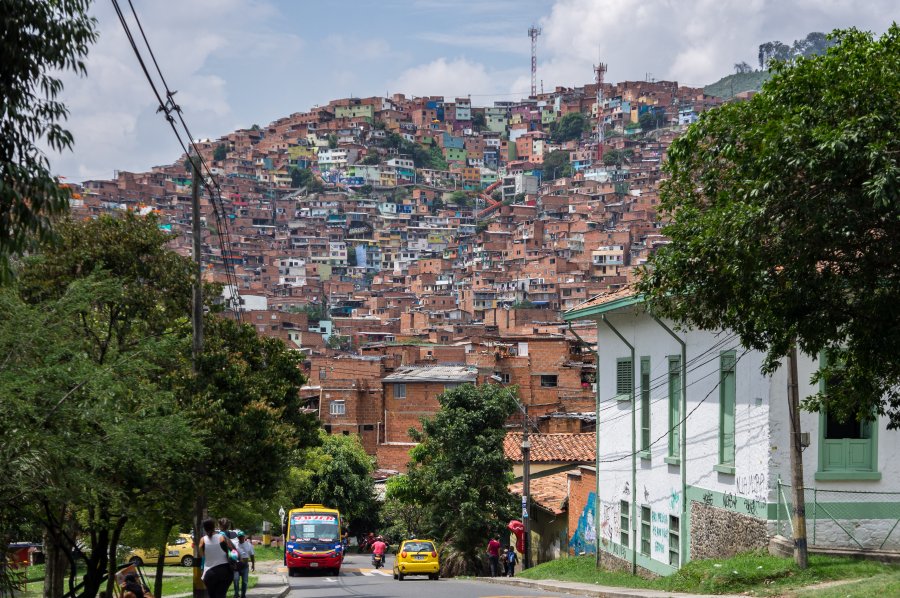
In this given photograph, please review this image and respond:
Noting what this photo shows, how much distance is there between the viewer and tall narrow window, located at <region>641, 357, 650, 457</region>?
A: 28312mm

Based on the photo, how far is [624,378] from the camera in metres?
30.2

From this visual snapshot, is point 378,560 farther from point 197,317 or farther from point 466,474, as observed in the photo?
point 197,317

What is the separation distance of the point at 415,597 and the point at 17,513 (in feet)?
28.3

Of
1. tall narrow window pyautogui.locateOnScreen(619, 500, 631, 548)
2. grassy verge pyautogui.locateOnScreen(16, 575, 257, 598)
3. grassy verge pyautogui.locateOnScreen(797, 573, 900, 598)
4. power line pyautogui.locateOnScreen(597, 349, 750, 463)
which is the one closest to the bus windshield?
grassy verge pyautogui.locateOnScreen(16, 575, 257, 598)

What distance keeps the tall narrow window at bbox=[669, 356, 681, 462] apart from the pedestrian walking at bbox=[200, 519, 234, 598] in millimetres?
12570

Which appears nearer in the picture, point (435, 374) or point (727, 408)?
point (727, 408)

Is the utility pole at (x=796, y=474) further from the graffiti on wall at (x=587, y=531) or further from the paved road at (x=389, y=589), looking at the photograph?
the graffiti on wall at (x=587, y=531)

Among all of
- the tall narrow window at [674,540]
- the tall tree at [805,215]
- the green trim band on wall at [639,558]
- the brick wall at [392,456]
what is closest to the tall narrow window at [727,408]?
the tall narrow window at [674,540]

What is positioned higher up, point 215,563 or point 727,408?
point 727,408

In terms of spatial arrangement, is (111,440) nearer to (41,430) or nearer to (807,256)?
(41,430)

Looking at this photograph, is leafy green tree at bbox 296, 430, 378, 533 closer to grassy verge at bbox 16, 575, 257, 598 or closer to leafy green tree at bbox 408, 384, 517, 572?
leafy green tree at bbox 408, 384, 517, 572

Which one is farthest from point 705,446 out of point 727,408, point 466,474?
point 466,474

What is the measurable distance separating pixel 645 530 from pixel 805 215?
17264 millimetres

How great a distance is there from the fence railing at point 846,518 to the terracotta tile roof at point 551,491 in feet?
63.7
